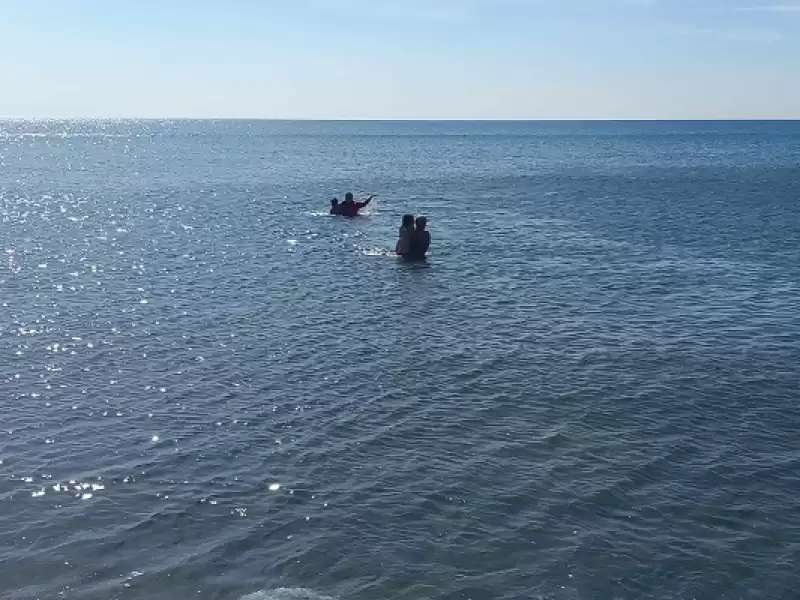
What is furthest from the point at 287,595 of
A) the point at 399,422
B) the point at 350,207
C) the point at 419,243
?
the point at 350,207

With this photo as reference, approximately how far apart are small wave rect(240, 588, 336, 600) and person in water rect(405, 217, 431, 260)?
1789 inches

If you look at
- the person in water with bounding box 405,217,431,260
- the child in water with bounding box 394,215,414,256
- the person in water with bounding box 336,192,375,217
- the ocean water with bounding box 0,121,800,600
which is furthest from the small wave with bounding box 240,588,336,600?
the person in water with bounding box 336,192,375,217

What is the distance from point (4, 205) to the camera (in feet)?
325

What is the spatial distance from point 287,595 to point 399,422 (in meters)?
11.5

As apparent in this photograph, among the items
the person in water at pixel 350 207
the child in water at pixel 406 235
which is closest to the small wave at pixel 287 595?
the child in water at pixel 406 235

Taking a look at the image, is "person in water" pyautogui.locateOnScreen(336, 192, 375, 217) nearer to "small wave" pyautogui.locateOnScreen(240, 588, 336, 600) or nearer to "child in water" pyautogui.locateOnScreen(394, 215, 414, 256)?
"child in water" pyautogui.locateOnScreen(394, 215, 414, 256)

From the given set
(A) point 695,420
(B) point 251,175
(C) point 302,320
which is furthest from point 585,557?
(B) point 251,175

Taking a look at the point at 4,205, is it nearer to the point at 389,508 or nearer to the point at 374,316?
the point at 374,316

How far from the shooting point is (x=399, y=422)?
30078 millimetres

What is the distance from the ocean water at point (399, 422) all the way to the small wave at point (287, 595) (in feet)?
0.31

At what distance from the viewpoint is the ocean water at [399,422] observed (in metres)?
20.7

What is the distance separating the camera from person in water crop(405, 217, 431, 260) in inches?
2488

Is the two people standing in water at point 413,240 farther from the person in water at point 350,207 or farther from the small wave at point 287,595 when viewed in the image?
the small wave at point 287,595

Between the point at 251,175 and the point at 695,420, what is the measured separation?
412ft
